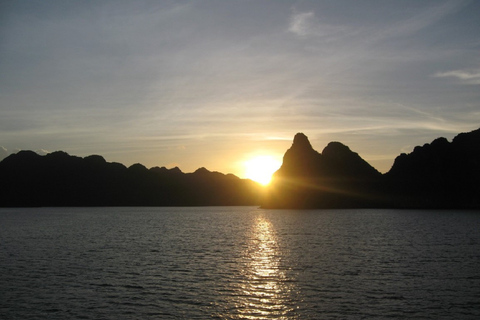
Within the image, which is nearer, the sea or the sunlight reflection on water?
the sunlight reflection on water

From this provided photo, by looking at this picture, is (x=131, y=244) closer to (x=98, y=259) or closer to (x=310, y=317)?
(x=98, y=259)

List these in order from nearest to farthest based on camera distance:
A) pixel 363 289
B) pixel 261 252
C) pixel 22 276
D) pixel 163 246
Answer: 1. pixel 363 289
2. pixel 22 276
3. pixel 261 252
4. pixel 163 246

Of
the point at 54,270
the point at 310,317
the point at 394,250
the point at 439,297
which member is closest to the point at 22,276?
the point at 54,270

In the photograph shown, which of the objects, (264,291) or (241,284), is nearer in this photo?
(264,291)

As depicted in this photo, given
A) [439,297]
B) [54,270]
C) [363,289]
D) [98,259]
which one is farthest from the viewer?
[98,259]

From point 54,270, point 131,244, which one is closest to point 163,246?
point 131,244

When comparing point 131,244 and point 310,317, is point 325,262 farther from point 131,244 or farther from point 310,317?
point 131,244

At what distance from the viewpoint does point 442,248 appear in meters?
70.2

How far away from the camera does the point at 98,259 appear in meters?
58.6

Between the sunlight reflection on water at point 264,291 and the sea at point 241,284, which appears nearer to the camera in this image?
the sunlight reflection on water at point 264,291

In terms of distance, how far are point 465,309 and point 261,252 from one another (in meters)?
39.5

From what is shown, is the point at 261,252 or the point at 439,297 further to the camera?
the point at 261,252

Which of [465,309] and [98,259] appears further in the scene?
[98,259]

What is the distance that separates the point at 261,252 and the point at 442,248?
30916 millimetres
